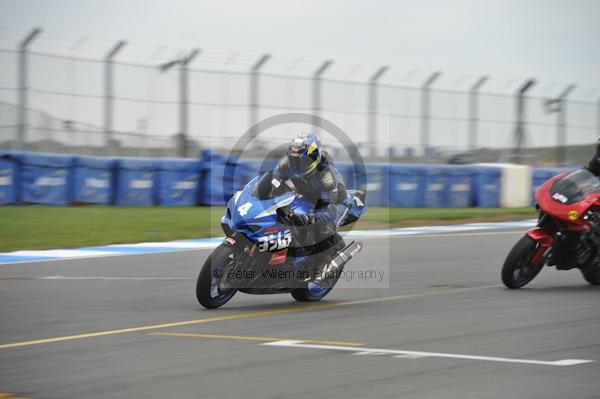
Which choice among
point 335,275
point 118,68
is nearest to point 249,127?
point 118,68

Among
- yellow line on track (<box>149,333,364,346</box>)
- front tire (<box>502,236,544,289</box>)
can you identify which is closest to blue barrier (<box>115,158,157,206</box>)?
front tire (<box>502,236,544,289</box>)

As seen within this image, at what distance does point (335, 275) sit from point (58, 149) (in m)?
13.9

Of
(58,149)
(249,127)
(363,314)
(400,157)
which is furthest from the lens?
(400,157)

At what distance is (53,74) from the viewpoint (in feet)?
71.6

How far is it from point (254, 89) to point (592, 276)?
1544cm

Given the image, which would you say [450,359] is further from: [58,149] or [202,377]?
[58,149]

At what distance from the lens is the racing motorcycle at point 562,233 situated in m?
9.61

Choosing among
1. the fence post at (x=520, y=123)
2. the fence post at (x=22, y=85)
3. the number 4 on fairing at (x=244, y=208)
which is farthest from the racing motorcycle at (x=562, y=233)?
the fence post at (x=520, y=123)

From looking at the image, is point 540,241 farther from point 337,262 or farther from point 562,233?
point 337,262

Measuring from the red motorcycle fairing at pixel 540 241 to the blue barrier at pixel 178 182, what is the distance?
13406mm

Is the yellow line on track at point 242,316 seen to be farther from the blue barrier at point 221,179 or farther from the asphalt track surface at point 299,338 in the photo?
the blue barrier at point 221,179

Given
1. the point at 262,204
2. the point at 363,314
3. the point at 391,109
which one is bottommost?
the point at 363,314

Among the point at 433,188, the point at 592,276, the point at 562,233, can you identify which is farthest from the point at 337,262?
the point at 433,188

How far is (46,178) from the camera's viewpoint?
20594 mm
